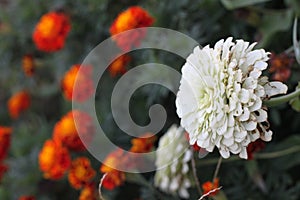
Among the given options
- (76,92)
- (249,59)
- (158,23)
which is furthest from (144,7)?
(249,59)

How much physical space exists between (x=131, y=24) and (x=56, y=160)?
0.23 m

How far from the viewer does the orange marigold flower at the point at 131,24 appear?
785 millimetres

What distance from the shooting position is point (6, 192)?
92cm

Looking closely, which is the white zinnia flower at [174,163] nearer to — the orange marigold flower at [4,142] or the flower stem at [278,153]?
the flower stem at [278,153]

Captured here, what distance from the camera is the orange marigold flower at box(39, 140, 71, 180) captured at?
812 millimetres

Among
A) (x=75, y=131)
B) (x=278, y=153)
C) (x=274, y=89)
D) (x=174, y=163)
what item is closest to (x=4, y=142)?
(x=75, y=131)

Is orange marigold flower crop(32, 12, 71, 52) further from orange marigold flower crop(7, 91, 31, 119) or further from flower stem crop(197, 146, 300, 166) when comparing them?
→ flower stem crop(197, 146, 300, 166)

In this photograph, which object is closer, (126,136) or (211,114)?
(211,114)

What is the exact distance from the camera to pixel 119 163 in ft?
2.48

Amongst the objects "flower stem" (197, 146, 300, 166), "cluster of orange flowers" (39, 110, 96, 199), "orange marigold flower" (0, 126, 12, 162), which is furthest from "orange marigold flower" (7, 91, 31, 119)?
"flower stem" (197, 146, 300, 166)

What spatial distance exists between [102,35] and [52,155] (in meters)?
0.31

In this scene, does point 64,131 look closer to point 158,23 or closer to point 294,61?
point 158,23

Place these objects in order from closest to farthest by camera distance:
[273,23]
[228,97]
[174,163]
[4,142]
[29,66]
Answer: [228,97], [174,163], [273,23], [4,142], [29,66]

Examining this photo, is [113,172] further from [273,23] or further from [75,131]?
[273,23]
